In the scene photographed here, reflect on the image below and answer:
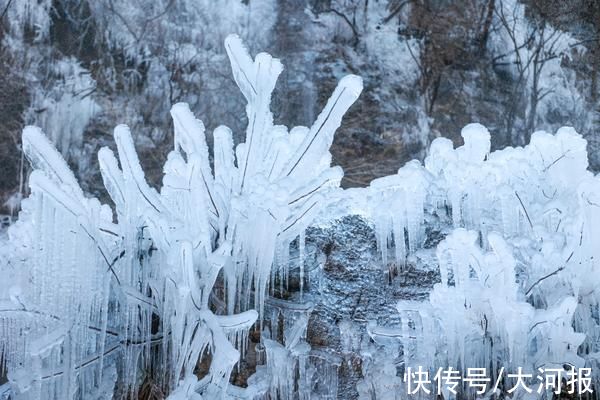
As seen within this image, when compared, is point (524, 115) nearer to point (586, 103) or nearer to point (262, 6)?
point (586, 103)

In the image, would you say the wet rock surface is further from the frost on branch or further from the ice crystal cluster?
the frost on branch

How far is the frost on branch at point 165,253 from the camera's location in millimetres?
2459

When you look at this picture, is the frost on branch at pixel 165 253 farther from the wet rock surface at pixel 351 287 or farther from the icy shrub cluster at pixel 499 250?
the icy shrub cluster at pixel 499 250

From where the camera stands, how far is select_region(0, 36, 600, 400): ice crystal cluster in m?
2.45

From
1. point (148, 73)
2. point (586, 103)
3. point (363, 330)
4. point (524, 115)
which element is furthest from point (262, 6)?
point (363, 330)

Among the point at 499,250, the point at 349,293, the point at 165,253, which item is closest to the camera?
the point at 499,250

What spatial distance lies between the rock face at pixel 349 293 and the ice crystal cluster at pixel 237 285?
0.02m

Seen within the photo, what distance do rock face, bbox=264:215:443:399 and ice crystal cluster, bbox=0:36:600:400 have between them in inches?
0.6

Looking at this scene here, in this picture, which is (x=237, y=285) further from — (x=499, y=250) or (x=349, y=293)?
(x=499, y=250)

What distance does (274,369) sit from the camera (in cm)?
261

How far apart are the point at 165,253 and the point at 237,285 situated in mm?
300

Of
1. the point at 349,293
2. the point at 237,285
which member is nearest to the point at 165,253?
the point at 237,285

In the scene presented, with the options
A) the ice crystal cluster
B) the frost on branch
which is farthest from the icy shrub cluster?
the frost on branch

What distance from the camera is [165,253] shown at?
101 inches
